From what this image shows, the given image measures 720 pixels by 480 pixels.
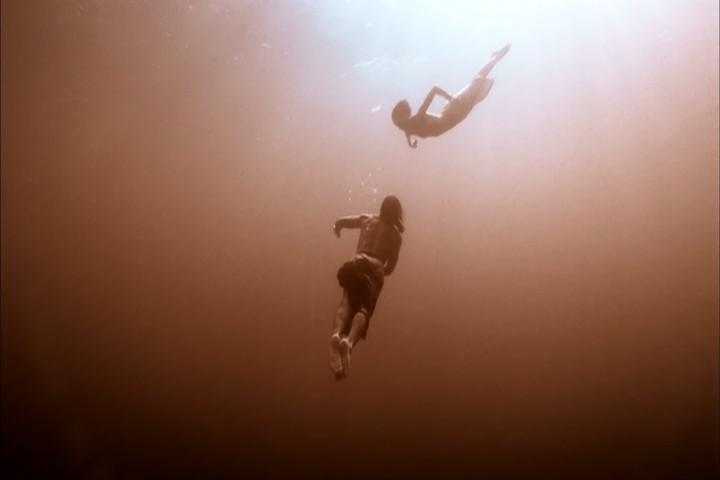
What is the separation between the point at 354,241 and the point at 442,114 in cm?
1950

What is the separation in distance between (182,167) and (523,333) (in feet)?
68.6

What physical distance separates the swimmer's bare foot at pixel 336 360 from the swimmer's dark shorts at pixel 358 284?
0.46 meters

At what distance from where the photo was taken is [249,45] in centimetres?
1495

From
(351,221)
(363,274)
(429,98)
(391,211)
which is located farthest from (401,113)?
(363,274)

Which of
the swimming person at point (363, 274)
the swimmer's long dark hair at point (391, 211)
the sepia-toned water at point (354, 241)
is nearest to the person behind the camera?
the swimming person at point (363, 274)

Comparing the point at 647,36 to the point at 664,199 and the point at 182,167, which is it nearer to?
the point at 664,199

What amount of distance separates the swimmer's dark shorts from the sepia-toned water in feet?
37.0

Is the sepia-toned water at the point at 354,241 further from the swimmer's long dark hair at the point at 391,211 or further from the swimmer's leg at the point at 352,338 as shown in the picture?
the swimmer's leg at the point at 352,338

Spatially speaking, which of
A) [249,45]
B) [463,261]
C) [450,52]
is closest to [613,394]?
[463,261]

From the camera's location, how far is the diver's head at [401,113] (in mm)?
5371

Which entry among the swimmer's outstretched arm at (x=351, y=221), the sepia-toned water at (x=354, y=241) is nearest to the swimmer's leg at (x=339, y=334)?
the swimmer's outstretched arm at (x=351, y=221)

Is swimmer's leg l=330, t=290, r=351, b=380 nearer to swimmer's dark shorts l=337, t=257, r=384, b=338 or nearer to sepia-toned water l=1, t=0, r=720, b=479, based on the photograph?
swimmer's dark shorts l=337, t=257, r=384, b=338

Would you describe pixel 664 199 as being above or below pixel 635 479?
above

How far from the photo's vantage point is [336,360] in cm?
411
